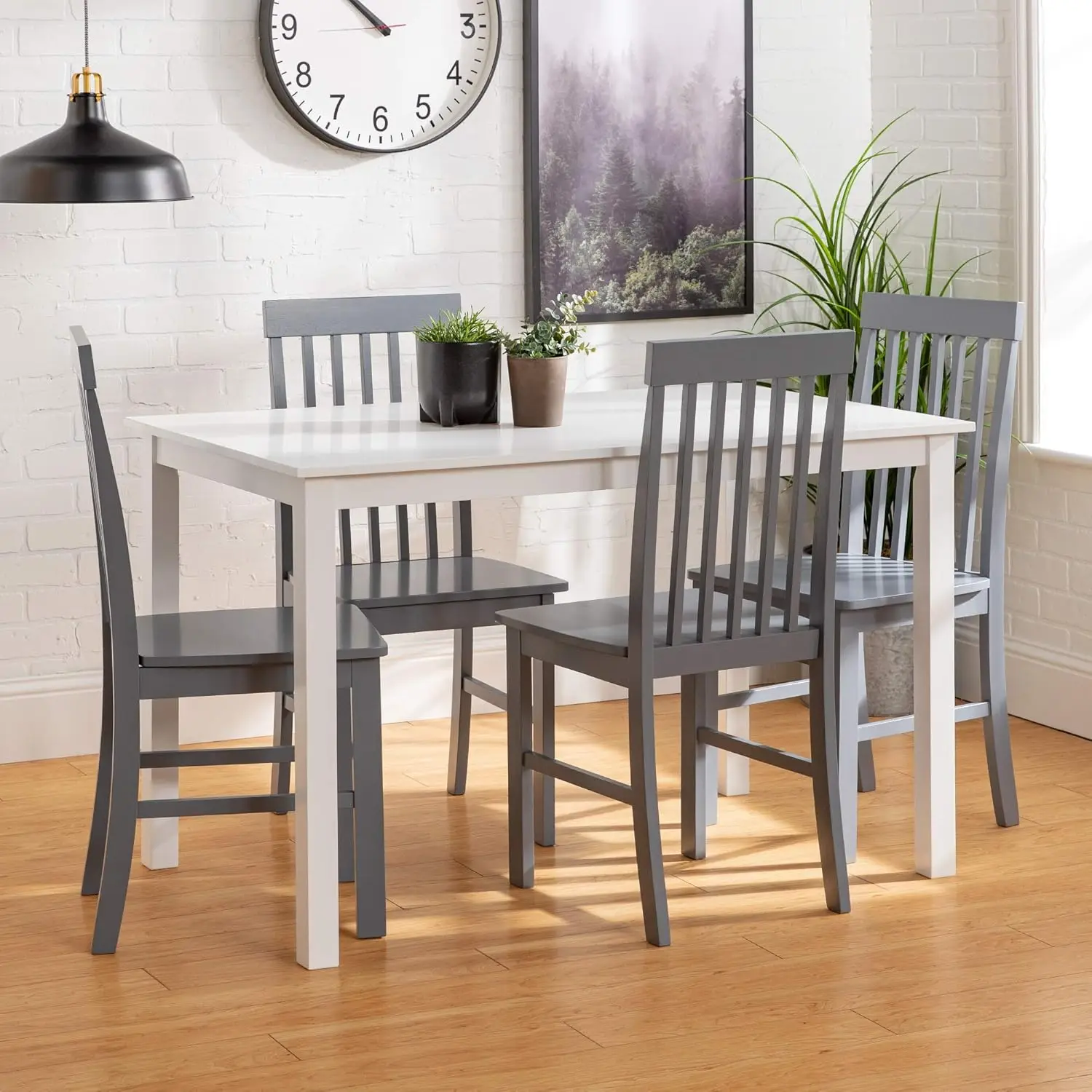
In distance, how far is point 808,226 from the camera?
466 cm

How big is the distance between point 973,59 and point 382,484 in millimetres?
2314

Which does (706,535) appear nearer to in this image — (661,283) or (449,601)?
(449,601)

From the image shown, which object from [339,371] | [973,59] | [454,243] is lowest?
[339,371]

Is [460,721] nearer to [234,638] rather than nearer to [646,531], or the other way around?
[234,638]

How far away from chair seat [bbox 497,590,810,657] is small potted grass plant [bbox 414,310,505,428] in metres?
0.39

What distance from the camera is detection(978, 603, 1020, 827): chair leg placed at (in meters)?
3.77

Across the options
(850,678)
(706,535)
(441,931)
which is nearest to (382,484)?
(706,535)

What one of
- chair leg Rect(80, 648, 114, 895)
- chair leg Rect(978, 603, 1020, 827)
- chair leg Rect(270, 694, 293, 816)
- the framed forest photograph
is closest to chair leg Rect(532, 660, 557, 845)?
chair leg Rect(270, 694, 293, 816)

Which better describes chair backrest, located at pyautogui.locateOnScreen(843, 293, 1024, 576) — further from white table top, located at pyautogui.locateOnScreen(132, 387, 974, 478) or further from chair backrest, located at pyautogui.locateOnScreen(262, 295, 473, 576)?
chair backrest, located at pyautogui.locateOnScreen(262, 295, 473, 576)

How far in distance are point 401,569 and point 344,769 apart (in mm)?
725

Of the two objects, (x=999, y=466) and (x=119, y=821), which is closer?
(x=119, y=821)

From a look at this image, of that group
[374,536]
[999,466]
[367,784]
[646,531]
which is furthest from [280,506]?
→ [999,466]

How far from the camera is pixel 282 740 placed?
151 inches

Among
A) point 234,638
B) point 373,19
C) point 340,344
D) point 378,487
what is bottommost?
point 234,638
